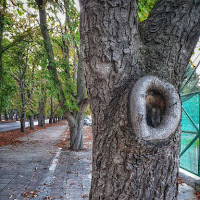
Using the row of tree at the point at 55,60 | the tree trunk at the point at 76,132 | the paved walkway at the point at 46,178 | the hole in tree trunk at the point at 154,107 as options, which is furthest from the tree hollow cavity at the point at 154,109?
the tree trunk at the point at 76,132

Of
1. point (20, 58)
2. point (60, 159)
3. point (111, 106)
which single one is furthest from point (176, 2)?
point (20, 58)

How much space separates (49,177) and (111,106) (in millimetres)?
4071

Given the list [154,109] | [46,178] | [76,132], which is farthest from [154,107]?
[76,132]

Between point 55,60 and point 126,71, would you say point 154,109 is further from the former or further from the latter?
point 55,60

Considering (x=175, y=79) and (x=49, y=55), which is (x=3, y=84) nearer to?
(x=49, y=55)

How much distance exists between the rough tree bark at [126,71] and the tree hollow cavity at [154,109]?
9 centimetres

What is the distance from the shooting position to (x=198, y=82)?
14.1 feet

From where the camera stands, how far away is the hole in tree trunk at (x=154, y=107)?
164 cm

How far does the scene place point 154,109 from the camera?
165 cm

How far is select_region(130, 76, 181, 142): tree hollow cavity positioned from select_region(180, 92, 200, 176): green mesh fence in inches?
132

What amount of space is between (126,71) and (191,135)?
374 cm

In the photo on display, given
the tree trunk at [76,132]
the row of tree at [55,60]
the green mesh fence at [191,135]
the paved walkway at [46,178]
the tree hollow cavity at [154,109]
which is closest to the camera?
the tree hollow cavity at [154,109]

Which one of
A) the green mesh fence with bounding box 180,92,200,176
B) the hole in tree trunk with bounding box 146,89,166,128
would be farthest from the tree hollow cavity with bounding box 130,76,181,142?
the green mesh fence with bounding box 180,92,200,176

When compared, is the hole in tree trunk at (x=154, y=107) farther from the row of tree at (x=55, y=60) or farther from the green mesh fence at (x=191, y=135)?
the row of tree at (x=55, y=60)
